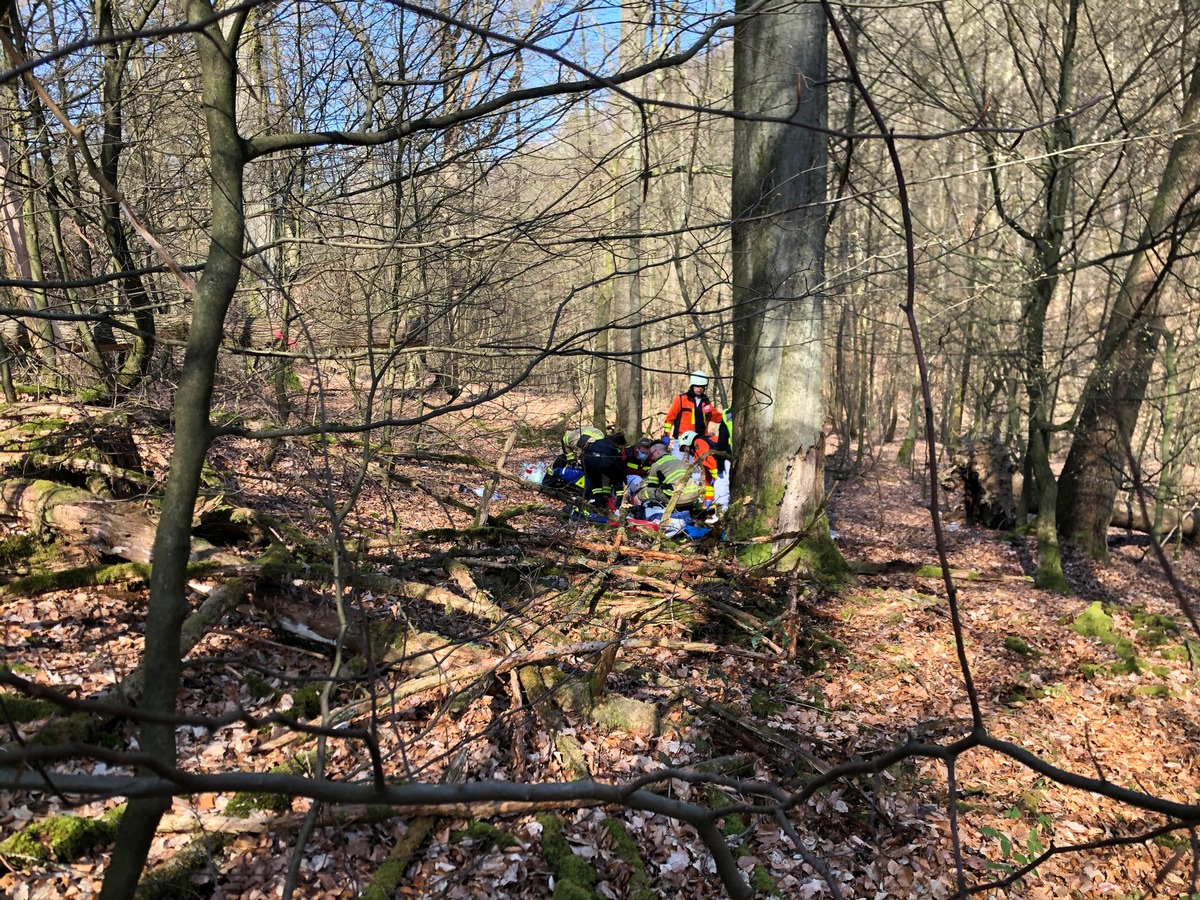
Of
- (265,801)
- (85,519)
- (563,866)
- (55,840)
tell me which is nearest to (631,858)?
(563,866)

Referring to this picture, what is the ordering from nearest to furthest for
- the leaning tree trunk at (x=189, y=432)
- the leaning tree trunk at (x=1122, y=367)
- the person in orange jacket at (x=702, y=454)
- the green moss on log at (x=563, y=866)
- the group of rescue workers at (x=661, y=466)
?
the leaning tree trunk at (x=189, y=432) < the green moss on log at (x=563, y=866) < the leaning tree trunk at (x=1122, y=367) < the group of rescue workers at (x=661, y=466) < the person in orange jacket at (x=702, y=454)

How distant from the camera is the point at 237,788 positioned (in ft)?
3.27

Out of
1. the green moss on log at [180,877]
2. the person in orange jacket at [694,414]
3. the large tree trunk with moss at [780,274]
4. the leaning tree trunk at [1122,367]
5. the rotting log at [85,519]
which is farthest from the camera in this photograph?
the person in orange jacket at [694,414]

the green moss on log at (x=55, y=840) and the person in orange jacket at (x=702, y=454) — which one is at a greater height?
the person in orange jacket at (x=702, y=454)

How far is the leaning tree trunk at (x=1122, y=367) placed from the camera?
691cm

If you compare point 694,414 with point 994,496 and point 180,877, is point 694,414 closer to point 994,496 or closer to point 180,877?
point 994,496

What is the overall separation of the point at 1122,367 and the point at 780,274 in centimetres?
411

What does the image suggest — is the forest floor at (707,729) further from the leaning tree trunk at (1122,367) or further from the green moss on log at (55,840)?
the leaning tree trunk at (1122,367)

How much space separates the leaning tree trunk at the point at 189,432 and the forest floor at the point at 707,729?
0.25 meters

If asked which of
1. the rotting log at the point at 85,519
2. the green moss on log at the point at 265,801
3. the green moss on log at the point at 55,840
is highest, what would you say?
the rotting log at the point at 85,519

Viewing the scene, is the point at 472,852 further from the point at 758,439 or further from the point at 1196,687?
the point at 1196,687

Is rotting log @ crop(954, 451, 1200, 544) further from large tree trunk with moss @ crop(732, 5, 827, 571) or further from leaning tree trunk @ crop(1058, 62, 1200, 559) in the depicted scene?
large tree trunk with moss @ crop(732, 5, 827, 571)

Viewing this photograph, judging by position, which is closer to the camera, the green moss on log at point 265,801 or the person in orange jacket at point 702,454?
the green moss on log at point 265,801

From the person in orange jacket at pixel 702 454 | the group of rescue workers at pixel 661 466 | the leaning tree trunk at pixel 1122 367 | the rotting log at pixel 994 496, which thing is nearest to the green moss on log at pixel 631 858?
the leaning tree trunk at pixel 1122 367
